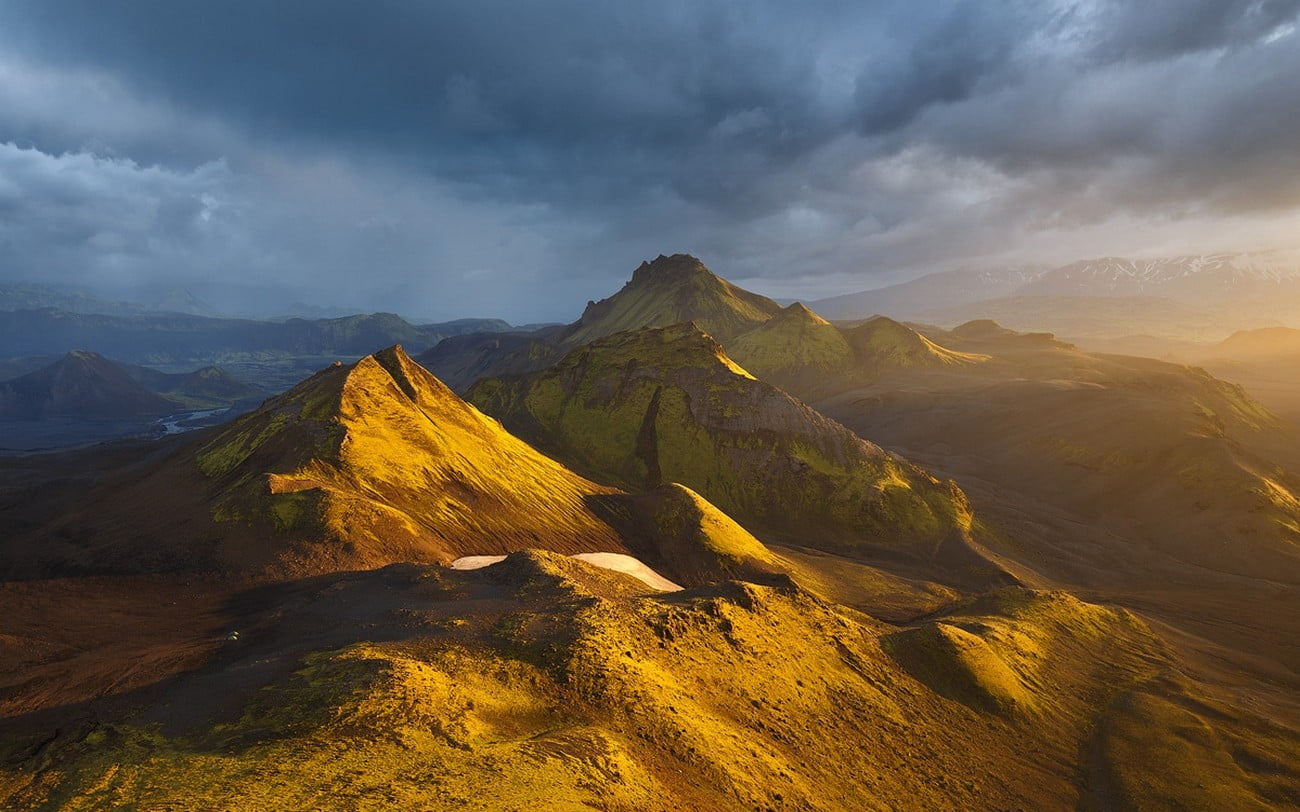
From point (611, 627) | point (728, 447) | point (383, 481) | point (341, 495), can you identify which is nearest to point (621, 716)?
point (611, 627)

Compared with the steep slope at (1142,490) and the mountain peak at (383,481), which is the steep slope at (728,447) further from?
the mountain peak at (383,481)

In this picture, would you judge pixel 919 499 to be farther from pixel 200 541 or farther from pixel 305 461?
pixel 200 541

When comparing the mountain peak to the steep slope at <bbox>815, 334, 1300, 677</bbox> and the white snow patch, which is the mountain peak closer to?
the white snow patch

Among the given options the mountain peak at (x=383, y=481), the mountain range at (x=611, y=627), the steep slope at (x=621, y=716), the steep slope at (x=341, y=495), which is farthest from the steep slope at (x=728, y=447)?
the steep slope at (x=621, y=716)

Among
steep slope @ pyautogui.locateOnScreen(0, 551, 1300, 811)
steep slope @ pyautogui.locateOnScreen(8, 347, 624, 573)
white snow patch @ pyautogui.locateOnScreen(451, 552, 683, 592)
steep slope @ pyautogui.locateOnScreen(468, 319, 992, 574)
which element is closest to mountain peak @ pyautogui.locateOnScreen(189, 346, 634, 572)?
steep slope @ pyautogui.locateOnScreen(8, 347, 624, 573)

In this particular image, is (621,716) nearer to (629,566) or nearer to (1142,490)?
(629,566)
